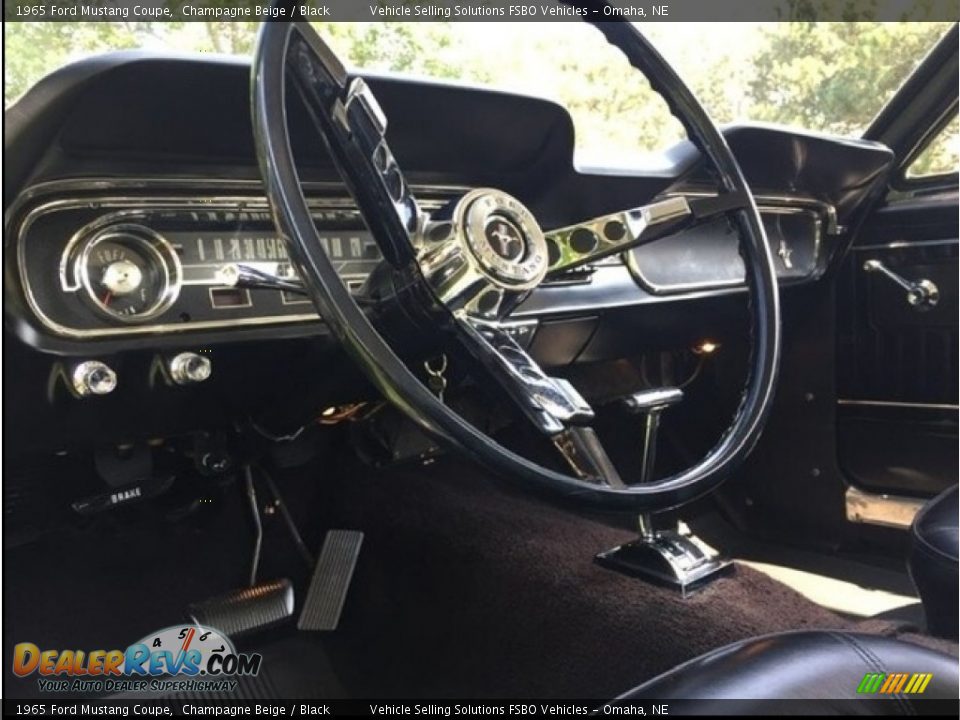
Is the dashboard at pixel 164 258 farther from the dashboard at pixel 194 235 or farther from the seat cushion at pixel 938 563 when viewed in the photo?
the seat cushion at pixel 938 563

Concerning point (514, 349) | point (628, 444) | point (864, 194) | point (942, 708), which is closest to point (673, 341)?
point (628, 444)

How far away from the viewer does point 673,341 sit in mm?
1812

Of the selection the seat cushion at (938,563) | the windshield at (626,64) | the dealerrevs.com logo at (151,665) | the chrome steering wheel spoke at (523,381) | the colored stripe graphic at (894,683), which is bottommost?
the dealerrevs.com logo at (151,665)

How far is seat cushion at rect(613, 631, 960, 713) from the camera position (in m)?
0.68

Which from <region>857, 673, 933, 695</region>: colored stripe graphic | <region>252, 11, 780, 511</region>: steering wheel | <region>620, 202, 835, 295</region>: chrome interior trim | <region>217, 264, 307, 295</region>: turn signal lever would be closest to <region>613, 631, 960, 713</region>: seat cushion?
<region>857, 673, 933, 695</region>: colored stripe graphic

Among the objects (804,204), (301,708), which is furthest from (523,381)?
(804,204)

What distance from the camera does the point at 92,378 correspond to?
3.42 ft

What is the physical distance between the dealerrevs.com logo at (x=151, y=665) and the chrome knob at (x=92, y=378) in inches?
23.1

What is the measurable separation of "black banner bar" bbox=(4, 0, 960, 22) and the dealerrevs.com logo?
0.98 metres

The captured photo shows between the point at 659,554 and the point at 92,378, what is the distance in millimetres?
950

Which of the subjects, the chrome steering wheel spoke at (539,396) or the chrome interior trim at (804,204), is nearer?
the chrome steering wheel spoke at (539,396)

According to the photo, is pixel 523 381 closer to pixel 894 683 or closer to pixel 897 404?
pixel 894 683

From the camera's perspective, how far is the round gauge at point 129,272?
3.37ft

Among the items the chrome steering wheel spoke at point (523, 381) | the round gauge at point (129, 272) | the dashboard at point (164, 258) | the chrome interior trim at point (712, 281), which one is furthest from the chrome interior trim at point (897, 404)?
the round gauge at point (129, 272)
